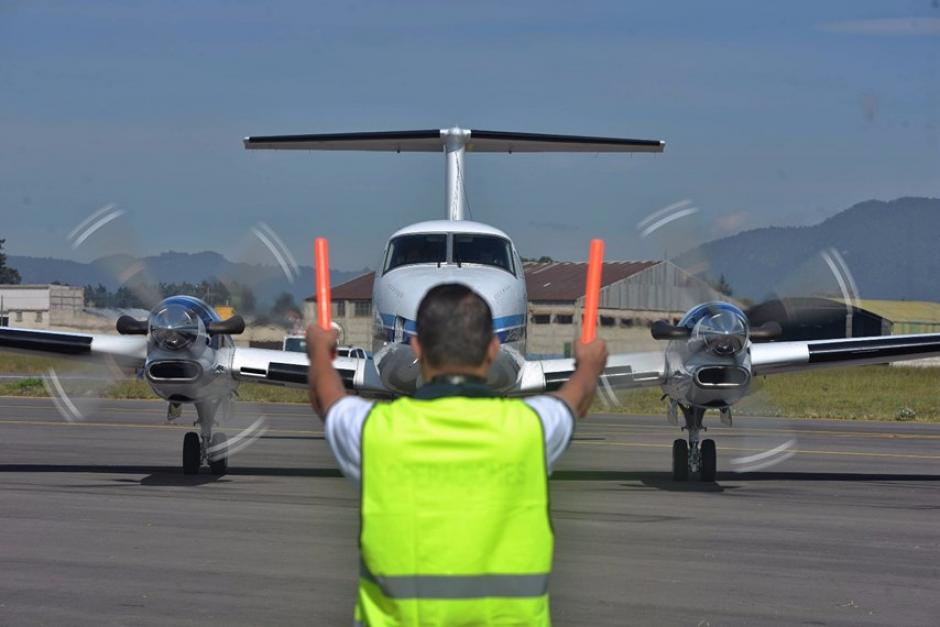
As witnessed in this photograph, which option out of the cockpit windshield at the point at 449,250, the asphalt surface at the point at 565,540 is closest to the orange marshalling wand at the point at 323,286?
the asphalt surface at the point at 565,540

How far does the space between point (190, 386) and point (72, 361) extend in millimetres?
2878

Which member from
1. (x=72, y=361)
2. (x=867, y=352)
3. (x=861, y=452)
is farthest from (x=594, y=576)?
(x=861, y=452)

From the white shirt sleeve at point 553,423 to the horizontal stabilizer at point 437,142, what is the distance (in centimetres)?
1691

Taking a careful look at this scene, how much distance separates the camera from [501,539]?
359cm

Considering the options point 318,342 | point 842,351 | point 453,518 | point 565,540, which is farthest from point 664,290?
point 453,518

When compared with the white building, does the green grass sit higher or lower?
lower

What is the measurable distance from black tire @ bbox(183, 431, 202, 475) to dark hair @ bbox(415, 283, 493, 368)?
13.8 meters

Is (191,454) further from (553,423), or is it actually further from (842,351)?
(553,423)

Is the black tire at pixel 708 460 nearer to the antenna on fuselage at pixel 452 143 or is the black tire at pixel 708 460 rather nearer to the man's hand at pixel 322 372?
the antenna on fuselage at pixel 452 143

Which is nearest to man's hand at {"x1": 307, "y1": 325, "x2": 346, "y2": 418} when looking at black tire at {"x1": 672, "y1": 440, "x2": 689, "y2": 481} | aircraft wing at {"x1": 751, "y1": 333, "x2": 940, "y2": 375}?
black tire at {"x1": 672, "y1": 440, "x2": 689, "y2": 481}

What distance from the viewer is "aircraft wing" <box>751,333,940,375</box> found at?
17516 millimetres

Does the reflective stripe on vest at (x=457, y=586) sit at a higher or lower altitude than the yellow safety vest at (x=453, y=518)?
lower

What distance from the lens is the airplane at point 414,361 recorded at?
15062 millimetres

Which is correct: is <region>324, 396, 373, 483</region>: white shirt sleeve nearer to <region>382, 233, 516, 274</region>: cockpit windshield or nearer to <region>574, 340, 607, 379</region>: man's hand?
<region>574, 340, 607, 379</region>: man's hand
